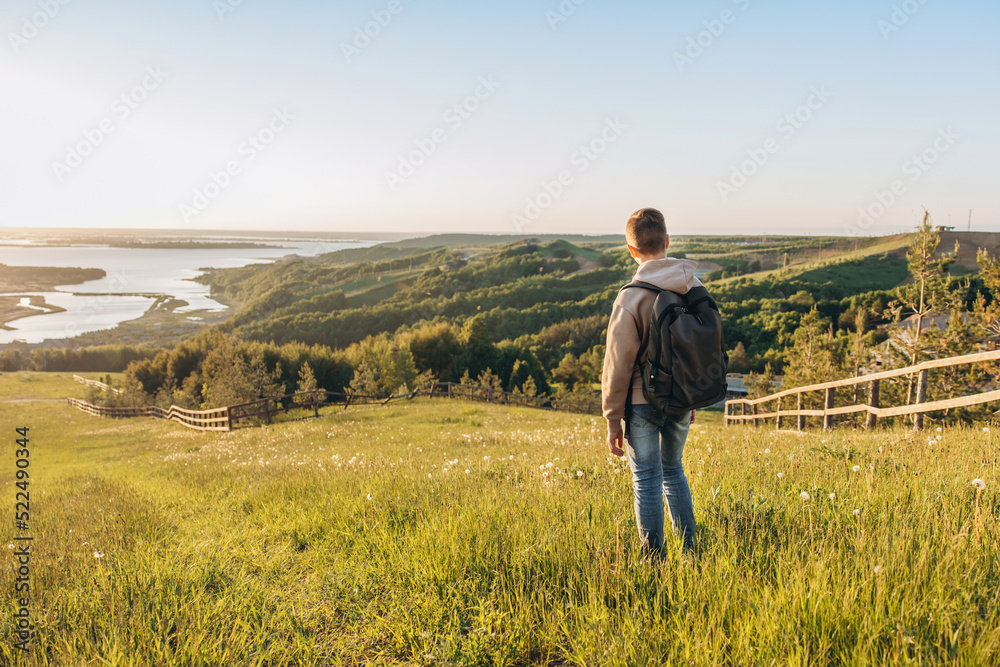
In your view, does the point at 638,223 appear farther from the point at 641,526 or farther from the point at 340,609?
the point at 340,609

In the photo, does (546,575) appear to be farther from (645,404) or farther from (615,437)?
(645,404)

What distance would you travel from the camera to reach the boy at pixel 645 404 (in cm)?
300

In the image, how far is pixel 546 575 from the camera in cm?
310

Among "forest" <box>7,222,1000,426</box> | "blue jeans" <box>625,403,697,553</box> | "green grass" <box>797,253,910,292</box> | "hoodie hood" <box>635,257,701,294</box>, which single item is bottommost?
"forest" <box>7,222,1000,426</box>

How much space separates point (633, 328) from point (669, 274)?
0.41 metres

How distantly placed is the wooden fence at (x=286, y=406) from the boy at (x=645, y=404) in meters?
24.2

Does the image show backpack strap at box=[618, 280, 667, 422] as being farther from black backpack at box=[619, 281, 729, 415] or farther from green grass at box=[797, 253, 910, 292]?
green grass at box=[797, 253, 910, 292]

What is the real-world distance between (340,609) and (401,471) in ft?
9.59

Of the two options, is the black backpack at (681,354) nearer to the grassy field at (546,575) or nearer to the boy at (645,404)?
the boy at (645,404)

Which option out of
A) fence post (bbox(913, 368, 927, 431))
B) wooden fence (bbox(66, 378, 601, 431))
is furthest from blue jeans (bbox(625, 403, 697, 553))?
wooden fence (bbox(66, 378, 601, 431))

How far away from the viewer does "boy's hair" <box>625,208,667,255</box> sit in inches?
124

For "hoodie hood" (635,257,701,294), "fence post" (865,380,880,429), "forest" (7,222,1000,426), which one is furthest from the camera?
"forest" (7,222,1000,426)

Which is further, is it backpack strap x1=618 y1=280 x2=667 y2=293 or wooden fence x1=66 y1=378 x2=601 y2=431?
wooden fence x1=66 y1=378 x2=601 y2=431

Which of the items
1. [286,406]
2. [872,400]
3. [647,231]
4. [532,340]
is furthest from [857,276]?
[647,231]
